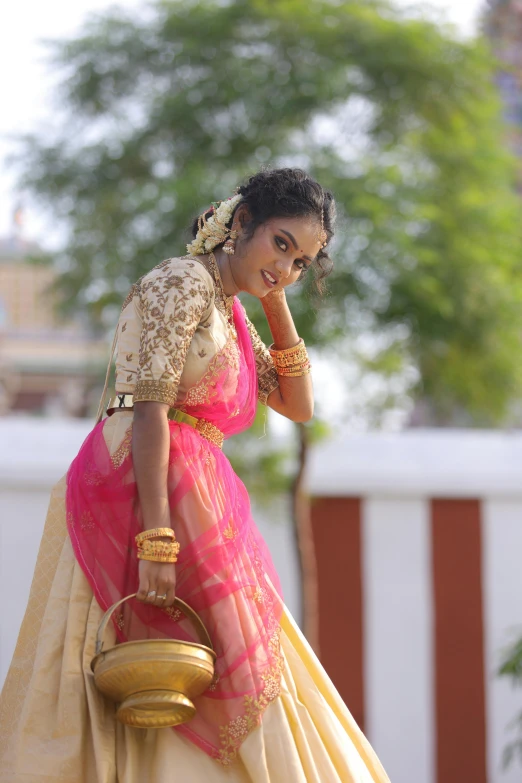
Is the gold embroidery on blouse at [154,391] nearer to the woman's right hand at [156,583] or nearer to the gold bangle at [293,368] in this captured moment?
the woman's right hand at [156,583]

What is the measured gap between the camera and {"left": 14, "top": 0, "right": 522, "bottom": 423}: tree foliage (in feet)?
17.4

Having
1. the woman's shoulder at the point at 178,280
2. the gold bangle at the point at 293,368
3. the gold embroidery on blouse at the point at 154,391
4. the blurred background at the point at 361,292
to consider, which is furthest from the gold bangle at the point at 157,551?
the blurred background at the point at 361,292

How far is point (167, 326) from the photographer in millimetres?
1910

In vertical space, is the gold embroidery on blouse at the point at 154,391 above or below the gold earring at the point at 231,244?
below

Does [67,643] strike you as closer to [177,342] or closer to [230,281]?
[177,342]

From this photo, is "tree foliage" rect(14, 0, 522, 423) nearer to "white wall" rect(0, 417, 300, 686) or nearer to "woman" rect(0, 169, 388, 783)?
"white wall" rect(0, 417, 300, 686)

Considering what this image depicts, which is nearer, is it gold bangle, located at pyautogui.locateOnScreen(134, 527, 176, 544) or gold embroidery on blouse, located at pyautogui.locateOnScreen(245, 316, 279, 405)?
gold bangle, located at pyautogui.locateOnScreen(134, 527, 176, 544)

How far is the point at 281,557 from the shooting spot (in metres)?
5.43

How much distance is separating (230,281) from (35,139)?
4128 mm

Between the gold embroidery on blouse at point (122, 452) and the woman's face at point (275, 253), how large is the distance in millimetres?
363

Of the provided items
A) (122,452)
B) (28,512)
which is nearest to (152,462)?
(122,452)

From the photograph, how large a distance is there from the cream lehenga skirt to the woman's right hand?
0.39 ft

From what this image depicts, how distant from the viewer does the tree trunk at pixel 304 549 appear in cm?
518

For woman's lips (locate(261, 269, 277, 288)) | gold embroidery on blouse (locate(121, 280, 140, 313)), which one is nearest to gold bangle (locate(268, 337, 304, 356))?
Result: woman's lips (locate(261, 269, 277, 288))
